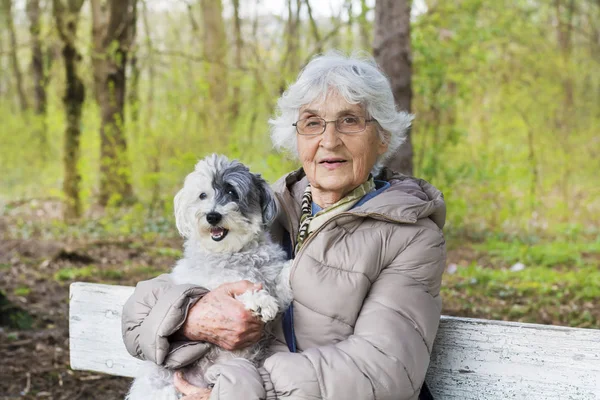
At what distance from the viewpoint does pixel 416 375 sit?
225 cm

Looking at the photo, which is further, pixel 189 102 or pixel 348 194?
pixel 189 102

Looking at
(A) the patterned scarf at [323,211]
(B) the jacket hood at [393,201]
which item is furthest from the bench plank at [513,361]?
(A) the patterned scarf at [323,211]

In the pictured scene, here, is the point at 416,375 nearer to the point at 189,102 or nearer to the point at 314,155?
the point at 314,155

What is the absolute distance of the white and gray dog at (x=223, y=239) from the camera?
262 centimetres

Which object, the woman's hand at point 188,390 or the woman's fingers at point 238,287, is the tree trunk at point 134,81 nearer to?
the woman's fingers at point 238,287

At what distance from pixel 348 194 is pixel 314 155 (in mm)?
225

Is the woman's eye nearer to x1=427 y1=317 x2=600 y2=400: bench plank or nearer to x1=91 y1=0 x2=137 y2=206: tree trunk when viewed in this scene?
x1=427 y1=317 x2=600 y2=400: bench plank

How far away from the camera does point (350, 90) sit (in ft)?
8.73

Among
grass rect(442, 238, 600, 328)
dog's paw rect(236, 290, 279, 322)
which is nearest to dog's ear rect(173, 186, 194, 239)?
dog's paw rect(236, 290, 279, 322)

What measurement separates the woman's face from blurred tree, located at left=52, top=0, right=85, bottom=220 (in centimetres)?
1030

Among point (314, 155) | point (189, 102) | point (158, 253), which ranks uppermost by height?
point (314, 155)

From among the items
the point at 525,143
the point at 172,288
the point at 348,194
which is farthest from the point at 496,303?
the point at 525,143

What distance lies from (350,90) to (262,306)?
92 centimetres

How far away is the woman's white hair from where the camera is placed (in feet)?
8.74
